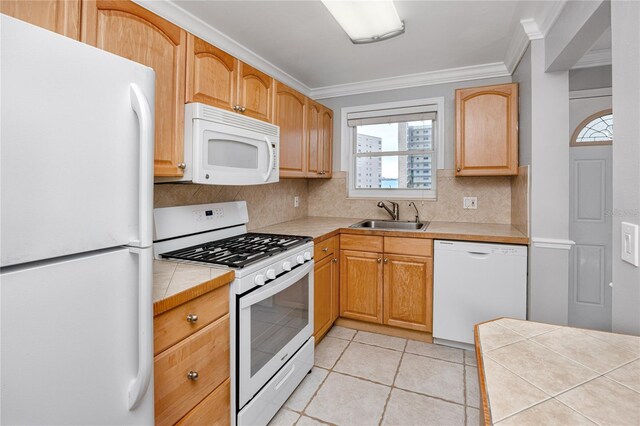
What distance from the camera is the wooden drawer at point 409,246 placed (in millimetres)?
2475

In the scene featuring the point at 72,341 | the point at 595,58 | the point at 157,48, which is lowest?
the point at 72,341

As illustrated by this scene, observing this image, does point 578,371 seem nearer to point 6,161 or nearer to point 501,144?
point 6,161

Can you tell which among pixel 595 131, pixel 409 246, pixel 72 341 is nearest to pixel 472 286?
pixel 409 246

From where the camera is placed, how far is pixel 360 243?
268 centimetres

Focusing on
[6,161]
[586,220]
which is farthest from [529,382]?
[586,220]

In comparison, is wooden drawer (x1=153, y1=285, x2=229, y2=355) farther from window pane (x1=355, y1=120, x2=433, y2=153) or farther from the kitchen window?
window pane (x1=355, y1=120, x2=433, y2=153)

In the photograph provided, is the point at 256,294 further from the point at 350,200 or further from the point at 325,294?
the point at 350,200

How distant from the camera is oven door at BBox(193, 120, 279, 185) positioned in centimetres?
159

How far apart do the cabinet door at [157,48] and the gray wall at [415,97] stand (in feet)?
7.04

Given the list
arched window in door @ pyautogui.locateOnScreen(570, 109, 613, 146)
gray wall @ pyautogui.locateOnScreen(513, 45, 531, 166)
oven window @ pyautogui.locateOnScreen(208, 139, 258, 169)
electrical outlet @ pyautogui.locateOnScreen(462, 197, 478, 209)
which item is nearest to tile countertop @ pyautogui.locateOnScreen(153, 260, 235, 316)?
oven window @ pyautogui.locateOnScreen(208, 139, 258, 169)

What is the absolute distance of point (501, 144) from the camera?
99.6 inches

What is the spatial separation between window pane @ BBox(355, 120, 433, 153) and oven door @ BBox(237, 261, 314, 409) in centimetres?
183

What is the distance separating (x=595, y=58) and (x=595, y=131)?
58 cm

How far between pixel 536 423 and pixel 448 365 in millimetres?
1904
